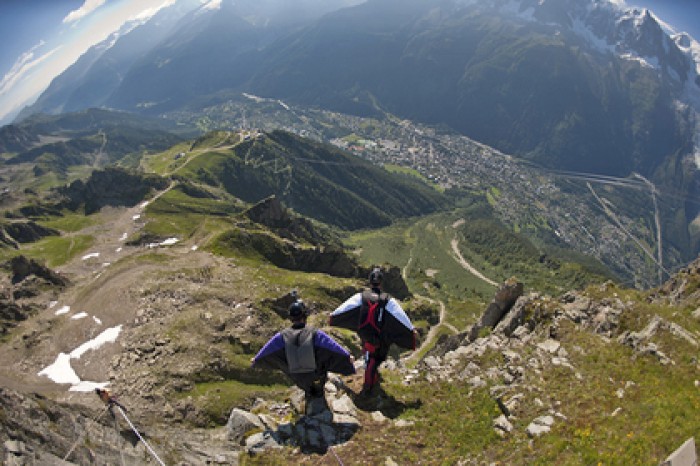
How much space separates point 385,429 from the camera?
19547mm

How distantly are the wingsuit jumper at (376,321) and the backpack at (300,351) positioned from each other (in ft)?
8.24

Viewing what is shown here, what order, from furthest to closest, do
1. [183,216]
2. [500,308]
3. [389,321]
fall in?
[183,216] < [500,308] < [389,321]

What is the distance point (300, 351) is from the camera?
18797 millimetres

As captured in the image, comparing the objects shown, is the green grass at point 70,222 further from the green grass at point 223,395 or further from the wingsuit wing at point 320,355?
the wingsuit wing at point 320,355

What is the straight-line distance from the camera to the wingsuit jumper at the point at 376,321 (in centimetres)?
2094

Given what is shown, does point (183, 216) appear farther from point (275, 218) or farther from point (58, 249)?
point (275, 218)

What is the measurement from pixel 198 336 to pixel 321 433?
39.5m

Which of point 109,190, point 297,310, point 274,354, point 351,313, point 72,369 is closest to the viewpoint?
point 297,310

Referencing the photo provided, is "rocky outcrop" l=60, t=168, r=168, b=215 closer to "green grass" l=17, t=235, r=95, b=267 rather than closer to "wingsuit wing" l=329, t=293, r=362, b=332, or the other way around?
"green grass" l=17, t=235, r=95, b=267

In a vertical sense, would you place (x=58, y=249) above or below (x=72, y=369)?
above

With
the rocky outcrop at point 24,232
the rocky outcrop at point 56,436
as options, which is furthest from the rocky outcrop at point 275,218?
the rocky outcrop at point 56,436

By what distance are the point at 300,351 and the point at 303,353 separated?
0.57 feet

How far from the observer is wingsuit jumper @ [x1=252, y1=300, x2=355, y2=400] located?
18797 millimetres

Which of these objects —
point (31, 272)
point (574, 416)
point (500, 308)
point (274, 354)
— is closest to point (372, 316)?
point (274, 354)
